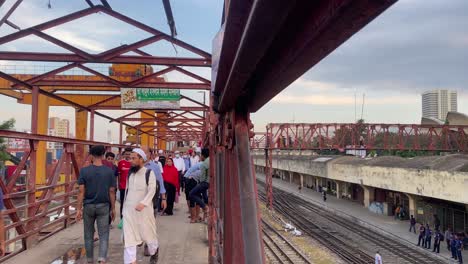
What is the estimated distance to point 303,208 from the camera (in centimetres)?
3372

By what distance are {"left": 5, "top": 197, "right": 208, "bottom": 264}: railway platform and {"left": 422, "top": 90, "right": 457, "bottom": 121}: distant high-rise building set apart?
288ft

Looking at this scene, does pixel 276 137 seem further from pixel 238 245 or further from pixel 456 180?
pixel 238 245

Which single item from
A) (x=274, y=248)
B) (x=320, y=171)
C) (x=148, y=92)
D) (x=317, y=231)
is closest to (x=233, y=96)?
(x=148, y=92)

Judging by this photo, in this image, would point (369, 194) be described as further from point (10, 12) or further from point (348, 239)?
point (10, 12)

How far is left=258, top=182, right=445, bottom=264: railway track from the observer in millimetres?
18281

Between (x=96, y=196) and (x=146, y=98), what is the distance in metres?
6.74

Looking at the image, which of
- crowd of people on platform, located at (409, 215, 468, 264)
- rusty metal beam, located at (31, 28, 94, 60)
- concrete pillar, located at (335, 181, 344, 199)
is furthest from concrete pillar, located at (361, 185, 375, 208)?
rusty metal beam, located at (31, 28, 94, 60)

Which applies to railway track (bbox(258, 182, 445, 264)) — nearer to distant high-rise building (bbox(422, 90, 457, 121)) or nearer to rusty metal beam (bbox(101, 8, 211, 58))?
rusty metal beam (bbox(101, 8, 211, 58))

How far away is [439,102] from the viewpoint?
8538 cm

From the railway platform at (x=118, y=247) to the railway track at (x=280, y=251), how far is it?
9.79m

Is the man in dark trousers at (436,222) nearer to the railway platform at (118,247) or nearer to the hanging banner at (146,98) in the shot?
the hanging banner at (146,98)

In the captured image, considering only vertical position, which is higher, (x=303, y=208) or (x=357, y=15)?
(x=357, y=15)

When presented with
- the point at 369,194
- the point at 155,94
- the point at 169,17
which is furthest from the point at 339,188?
the point at 169,17

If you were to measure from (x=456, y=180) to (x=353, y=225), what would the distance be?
8.67 metres
